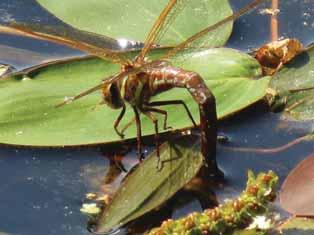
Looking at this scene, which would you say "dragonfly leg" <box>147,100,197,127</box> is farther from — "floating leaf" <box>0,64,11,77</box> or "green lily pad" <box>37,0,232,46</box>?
"floating leaf" <box>0,64,11,77</box>

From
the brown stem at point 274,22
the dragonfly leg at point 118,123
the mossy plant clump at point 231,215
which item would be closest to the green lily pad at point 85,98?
the dragonfly leg at point 118,123

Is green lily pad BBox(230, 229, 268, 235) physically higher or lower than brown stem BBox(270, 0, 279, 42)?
lower

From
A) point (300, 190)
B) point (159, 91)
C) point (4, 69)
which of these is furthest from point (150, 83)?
point (300, 190)

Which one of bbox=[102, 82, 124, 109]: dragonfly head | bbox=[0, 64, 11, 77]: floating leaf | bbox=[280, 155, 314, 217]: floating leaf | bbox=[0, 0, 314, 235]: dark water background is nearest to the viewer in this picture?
bbox=[280, 155, 314, 217]: floating leaf

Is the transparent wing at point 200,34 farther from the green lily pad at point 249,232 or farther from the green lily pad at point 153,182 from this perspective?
the green lily pad at point 249,232

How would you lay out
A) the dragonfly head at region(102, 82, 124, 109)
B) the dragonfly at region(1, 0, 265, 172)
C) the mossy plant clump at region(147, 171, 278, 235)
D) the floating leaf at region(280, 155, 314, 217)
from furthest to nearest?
the dragonfly head at region(102, 82, 124, 109) < the dragonfly at region(1, 0, 265, 172) < the floating leaf at region(280, 155, 314, 217) < the mossy plant clump at region(147, 171, 278, 235)

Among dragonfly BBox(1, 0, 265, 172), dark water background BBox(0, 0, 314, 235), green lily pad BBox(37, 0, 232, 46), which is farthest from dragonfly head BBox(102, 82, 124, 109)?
green lily pad BBox(37, 0, 232, 46)

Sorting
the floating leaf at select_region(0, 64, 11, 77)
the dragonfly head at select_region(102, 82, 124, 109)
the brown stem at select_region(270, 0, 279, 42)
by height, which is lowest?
the dragonfly head at select_region(102, 82, 124, 109)
